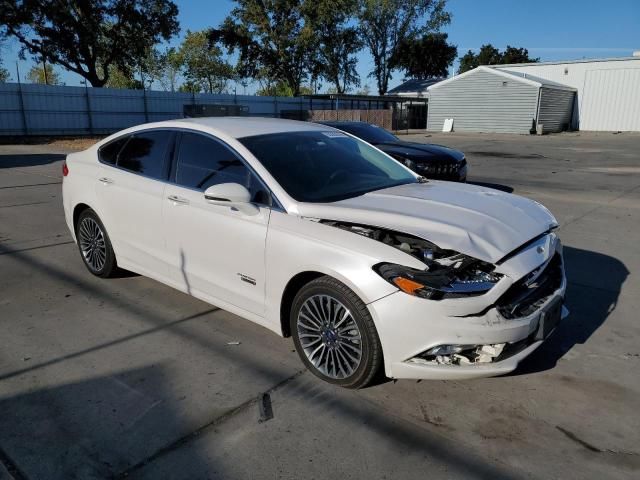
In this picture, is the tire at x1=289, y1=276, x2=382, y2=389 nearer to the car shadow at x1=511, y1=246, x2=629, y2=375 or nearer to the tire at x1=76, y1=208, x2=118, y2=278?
the car shadow at x1=511, y1=246, x2=629, y2=375

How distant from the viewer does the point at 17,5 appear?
1225 inches

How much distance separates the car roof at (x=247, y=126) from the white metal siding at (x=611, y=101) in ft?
130

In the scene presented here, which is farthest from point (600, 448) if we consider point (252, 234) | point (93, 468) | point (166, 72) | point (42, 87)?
point (166, 72)

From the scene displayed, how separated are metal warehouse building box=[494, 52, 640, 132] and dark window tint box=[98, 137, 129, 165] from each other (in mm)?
40562

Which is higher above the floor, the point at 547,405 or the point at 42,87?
the point at 42,87

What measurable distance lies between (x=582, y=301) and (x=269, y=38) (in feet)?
152

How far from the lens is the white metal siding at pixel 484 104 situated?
116 ft

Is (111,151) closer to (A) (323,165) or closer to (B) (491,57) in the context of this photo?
(A) (323,165)

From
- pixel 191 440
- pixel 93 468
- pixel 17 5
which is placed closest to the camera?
pixel 93 468

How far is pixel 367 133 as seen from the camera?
11.2 m

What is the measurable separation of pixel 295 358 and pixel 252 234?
3.04 ft

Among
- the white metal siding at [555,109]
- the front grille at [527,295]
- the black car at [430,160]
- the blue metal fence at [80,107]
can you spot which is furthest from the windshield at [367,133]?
the white metal siding at [555,109]

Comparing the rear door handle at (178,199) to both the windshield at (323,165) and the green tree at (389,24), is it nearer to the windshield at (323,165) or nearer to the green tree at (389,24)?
the windshield at (323,165)

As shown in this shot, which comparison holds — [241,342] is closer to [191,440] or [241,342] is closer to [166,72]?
[191,440]
